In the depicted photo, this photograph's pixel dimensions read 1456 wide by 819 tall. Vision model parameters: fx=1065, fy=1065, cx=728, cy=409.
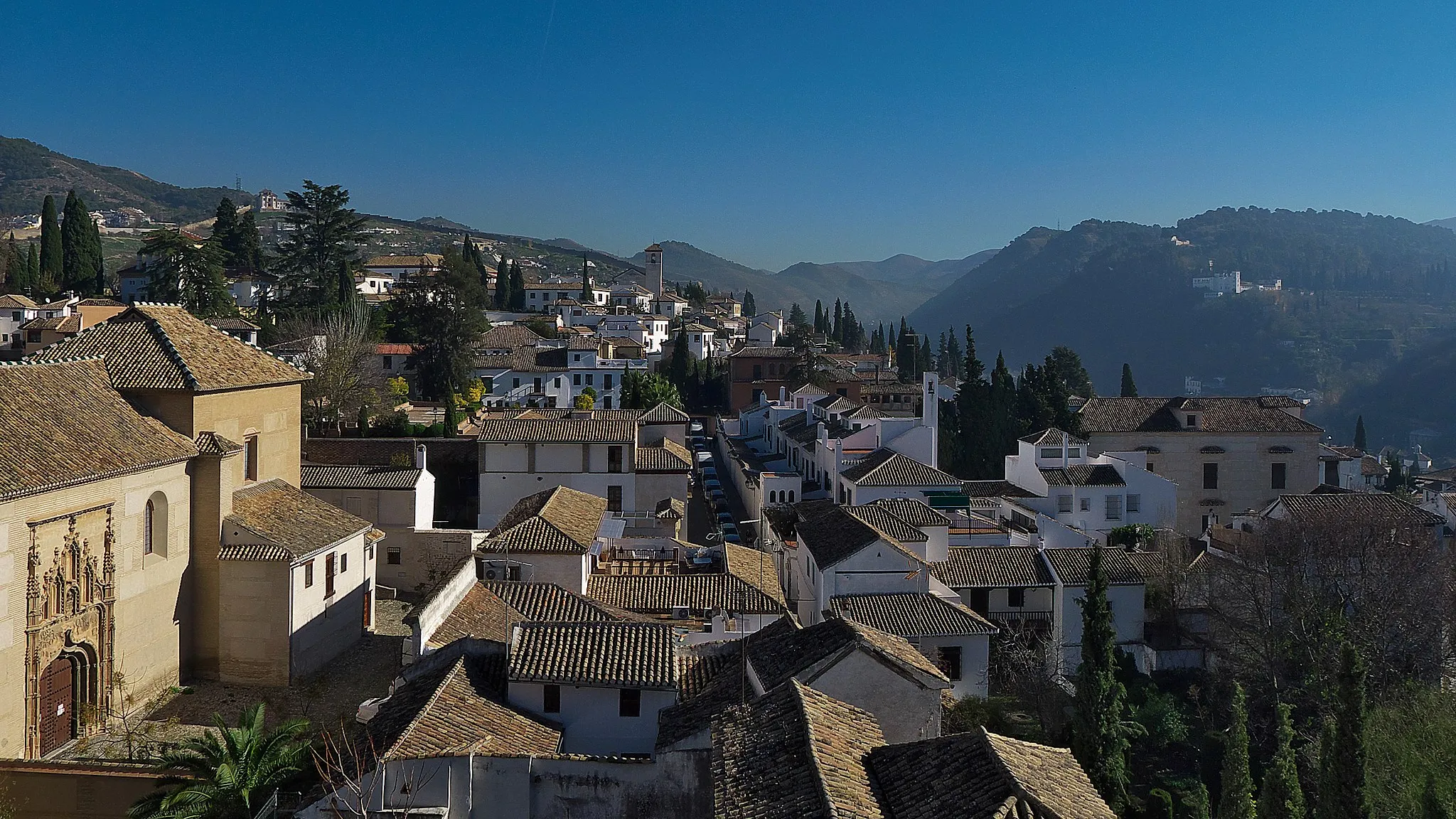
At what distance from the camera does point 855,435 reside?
126 feet

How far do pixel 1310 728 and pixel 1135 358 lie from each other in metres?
145

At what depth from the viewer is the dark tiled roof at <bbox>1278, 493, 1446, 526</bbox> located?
29172 mm

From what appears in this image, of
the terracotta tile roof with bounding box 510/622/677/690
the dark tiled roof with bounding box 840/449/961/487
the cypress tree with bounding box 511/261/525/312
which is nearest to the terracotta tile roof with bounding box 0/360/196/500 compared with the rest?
the terracotta tile roof with bounding box 510/622/677/690

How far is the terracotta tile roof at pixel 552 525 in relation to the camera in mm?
21734

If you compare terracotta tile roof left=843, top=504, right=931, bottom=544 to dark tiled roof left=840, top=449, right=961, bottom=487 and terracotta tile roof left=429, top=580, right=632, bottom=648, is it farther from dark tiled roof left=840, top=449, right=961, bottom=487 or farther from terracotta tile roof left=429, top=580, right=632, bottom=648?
terracotta tile roof left=429, top=580, right=632, bottom=648

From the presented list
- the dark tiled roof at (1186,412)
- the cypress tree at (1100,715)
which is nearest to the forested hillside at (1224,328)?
the dark tiled roof at (1186,412)

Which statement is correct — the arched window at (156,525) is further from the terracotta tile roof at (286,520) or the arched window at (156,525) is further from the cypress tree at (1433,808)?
the cypress tree at (1433,808)

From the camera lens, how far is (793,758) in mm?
9062

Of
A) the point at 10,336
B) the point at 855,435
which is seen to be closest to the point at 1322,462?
the point at 855,435

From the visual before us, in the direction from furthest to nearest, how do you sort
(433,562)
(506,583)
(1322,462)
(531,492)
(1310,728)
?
(1322,462)
(531,492)
(433,562)
(1310,728)
(506,583)

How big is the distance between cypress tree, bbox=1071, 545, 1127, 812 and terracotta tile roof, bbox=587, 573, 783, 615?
19.1 feet

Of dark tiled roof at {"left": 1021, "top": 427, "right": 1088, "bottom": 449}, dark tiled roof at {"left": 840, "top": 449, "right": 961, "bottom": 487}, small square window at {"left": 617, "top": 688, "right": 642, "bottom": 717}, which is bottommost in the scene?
small square window at {"left": 617, "top": 688, "right": 642, "bottom": 717}

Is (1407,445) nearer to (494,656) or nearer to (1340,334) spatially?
(1340,334)

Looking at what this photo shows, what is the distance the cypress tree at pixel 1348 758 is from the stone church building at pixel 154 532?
54.8ft
